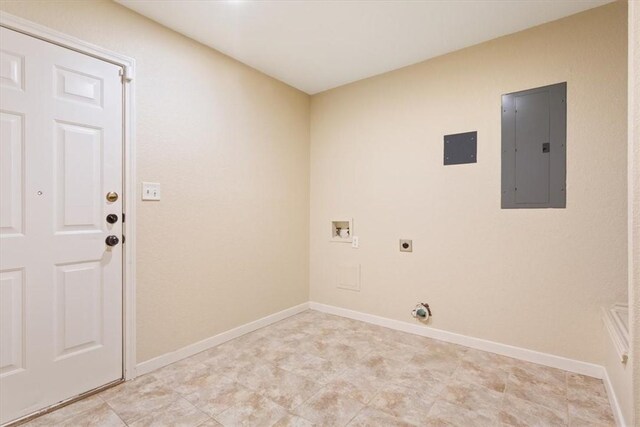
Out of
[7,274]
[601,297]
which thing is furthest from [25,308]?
[601,297]

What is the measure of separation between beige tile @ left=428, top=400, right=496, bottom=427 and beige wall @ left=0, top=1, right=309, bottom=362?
5.76 feet

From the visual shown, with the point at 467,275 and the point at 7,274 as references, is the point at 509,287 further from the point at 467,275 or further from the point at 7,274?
the point at 7,274

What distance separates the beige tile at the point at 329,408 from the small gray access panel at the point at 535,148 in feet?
6.03

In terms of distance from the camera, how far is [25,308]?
167 centimetres

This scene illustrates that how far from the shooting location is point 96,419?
1.66 meters

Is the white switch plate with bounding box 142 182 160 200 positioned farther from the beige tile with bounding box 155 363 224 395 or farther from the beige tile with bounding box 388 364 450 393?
the beige tile with bounding box 388 364 450 393

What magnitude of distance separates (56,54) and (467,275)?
321 cm

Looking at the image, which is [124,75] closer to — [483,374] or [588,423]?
[483,374]

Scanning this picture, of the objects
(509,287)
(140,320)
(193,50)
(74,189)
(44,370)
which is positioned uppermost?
(193,50)

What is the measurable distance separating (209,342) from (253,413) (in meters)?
0.99

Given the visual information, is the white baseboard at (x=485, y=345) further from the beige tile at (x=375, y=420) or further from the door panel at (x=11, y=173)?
the door panel at (x=11, y=173)

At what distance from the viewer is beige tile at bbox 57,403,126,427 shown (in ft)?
5.31

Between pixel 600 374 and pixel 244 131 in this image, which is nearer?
pixel 600 374

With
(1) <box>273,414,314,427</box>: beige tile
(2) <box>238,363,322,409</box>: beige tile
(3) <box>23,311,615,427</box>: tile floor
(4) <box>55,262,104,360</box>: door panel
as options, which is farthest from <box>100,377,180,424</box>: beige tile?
(1) <box>273,414,314,427</box>: beige tile
